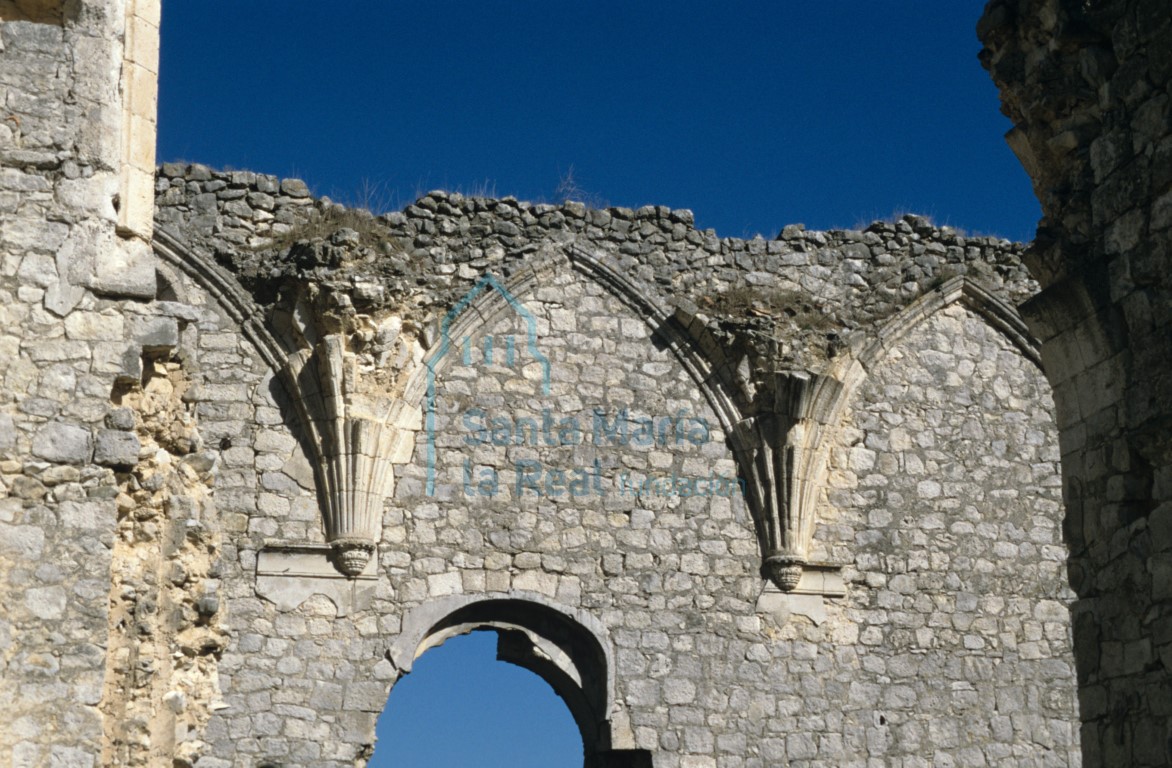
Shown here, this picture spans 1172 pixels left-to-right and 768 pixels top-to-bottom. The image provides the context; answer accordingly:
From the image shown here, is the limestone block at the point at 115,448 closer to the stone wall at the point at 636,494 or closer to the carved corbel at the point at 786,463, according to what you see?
the stone wall at the point at 636,494

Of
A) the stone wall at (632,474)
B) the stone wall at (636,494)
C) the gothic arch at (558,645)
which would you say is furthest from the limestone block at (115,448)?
the gothic arch at (558,645)

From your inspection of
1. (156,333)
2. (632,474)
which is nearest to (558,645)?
(632,474)

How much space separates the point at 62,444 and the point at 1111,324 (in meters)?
3.79

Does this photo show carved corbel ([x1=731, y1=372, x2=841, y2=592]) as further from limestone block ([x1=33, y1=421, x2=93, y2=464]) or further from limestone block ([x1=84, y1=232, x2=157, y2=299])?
limestone block ([x1=33, y1=421, x2=93, y2=464])

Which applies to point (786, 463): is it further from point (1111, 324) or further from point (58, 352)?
point (58, 352)

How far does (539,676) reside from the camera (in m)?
11.8

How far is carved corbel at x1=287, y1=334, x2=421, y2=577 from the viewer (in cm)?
1106

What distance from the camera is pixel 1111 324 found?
6.07m

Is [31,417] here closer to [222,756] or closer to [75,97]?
[75,97]

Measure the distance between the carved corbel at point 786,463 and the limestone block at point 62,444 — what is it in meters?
6.62

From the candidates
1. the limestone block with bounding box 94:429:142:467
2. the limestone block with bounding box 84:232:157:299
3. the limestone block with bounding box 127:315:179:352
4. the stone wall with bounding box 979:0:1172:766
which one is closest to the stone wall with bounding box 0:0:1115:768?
the limestone block with bounding box 127:315:179:352

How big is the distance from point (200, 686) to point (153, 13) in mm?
2764

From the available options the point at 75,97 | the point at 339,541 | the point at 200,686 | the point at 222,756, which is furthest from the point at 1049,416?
the point at 75,97

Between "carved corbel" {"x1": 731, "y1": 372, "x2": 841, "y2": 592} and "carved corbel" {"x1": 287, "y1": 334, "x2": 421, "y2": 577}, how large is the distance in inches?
97.2
